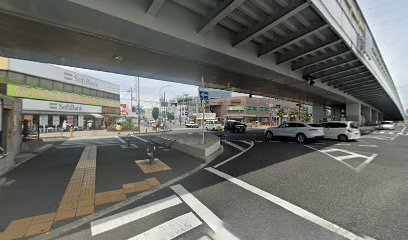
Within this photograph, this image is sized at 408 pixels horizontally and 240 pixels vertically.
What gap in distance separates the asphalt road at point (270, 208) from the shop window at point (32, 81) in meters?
33.7

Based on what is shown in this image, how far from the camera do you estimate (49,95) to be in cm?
3120

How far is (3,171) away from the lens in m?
7.30

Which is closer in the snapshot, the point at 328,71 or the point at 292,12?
the point at 292,12

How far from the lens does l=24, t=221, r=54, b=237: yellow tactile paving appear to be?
357cm

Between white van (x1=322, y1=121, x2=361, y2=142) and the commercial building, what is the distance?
3171cm

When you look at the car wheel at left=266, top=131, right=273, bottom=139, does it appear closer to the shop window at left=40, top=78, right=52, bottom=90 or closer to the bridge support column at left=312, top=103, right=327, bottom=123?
the bridge support column at left=312, top=103, right=327, bottom=123

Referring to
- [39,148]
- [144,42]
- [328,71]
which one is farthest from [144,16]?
[328,71]

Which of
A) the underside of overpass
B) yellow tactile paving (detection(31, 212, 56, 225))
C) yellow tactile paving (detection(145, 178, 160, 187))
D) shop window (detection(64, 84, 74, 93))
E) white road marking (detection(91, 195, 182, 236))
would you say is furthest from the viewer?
shop window (detection(64, 84, 74, 93))

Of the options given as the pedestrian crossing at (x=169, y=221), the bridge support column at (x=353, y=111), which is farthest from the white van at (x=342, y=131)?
the bridge support column at (x=353, y=111)

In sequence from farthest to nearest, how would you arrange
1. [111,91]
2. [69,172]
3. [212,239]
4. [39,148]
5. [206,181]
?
[111,91] → [39,148] → [69,172] → [206,181] → [212,239]

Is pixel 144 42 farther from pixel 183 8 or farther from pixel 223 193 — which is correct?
pixel 223 193

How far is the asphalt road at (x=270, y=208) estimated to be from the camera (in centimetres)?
352

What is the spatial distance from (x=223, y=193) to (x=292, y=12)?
6704 millimetres

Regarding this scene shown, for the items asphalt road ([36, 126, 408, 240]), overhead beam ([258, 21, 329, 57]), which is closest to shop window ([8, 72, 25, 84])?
overhead beam ([258, 21, 329, 57])
